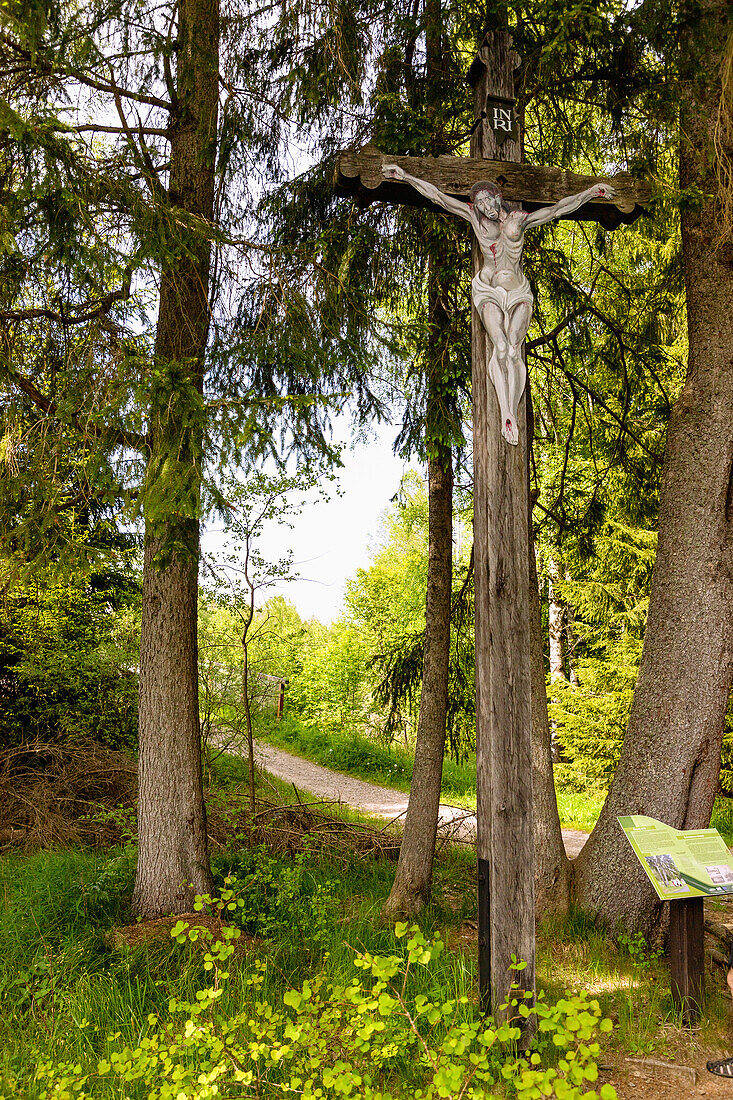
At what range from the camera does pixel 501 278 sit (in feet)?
12.0

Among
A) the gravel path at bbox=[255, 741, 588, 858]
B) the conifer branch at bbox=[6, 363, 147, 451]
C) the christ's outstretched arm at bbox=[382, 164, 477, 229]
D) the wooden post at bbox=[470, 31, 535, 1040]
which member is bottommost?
the gravel path at bbox=[255, 741, 588, 858]

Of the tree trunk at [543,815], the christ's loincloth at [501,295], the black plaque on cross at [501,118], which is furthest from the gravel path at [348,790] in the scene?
the black plaque on cross at [501,118]

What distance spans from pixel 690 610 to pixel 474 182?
2.94 metres

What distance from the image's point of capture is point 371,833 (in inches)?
276

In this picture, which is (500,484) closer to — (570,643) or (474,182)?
(474,182)

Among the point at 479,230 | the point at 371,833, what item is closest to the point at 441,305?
the point at 479,230

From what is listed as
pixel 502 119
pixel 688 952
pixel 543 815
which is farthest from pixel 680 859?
pixel 502 119

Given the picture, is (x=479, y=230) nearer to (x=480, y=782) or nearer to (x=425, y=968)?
(x=480, y=782)

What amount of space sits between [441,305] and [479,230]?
1.66m

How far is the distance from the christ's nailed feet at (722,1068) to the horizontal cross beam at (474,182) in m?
4.16

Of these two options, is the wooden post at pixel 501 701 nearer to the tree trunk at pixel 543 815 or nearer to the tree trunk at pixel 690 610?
the tree trunk at pixel 543 815

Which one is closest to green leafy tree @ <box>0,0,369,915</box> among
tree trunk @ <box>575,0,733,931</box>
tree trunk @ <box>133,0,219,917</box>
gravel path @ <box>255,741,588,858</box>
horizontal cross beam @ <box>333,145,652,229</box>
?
tree trunk @ <box>133,0,219,917</box>

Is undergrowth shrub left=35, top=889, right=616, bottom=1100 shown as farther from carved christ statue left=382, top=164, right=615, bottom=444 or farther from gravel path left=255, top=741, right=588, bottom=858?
gravel path left=255, top=741, right=588, bottom=858

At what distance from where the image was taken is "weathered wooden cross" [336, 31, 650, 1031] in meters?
3.27
